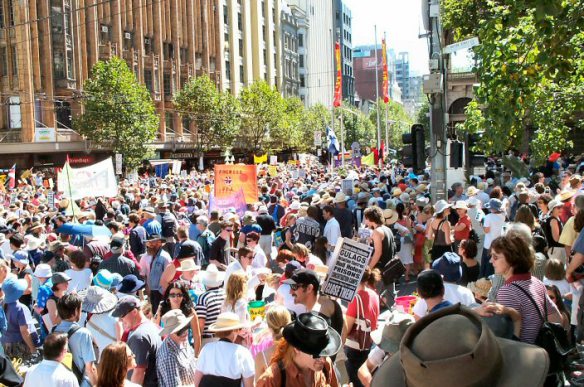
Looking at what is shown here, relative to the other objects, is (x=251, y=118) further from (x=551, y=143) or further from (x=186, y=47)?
(x=551, y=143)

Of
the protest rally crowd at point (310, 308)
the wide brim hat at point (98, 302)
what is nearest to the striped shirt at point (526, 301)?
the protest rally crowd at point (310, 308)

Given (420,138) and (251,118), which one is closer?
(420,138)

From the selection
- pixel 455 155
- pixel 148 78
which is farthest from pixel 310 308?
pixel 148 78

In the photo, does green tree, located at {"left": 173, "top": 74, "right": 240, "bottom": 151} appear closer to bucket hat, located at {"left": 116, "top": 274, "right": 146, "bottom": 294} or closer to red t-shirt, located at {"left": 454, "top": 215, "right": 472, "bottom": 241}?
red t-shirt, located at {"left": 454, "top": 215, "right": 472, "bottom": 241}

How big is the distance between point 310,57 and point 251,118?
40379 millimetres

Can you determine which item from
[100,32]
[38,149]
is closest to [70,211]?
[38,149]

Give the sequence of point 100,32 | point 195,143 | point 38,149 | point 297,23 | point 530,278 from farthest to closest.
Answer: point 297,23, point 195,143, point 100,32, point 38,149, point 530,278

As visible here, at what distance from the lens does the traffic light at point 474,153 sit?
15.8 m

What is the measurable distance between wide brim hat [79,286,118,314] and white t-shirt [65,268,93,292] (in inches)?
75.9

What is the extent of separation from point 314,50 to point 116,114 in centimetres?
6282

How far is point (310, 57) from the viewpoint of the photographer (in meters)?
104

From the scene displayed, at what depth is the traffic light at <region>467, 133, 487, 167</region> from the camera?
1584 centimetres

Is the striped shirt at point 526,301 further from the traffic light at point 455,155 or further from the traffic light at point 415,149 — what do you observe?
the traffic light at point 455,155

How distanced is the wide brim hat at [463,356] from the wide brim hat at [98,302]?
547 centimetres
